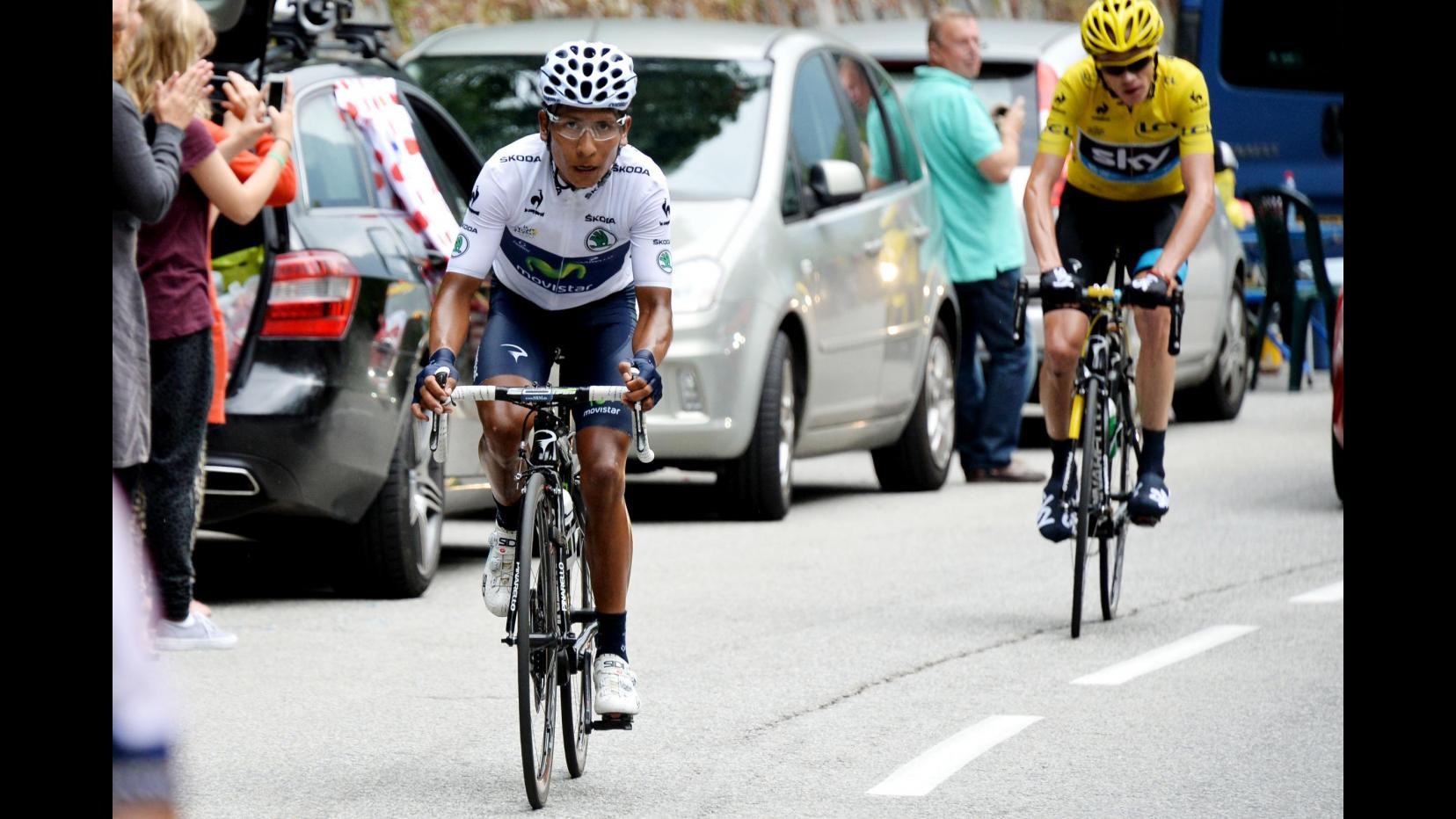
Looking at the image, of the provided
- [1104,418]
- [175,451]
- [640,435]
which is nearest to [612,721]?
[640,435]

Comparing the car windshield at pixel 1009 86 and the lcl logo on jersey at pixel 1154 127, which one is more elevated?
the lcl logo on jersey at pixel 1154 127

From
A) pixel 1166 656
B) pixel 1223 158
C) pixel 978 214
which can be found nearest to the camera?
pixel 1166 656

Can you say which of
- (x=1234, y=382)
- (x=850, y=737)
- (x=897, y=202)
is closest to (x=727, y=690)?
(x=850, y=737)

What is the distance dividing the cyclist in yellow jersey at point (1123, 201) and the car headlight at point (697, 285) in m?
2.03

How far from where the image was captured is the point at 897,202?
12.5 m

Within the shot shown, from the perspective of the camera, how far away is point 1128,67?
8.43m

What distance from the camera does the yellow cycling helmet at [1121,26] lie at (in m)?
8.35

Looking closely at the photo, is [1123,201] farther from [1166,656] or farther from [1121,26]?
[1166,656]

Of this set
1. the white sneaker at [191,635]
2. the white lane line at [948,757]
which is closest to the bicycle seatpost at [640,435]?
the white lane line at [948,757]

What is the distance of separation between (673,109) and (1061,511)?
150 inches

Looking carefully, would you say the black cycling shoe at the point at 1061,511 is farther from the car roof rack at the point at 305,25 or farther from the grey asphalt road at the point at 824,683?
the car roof rack at the point at 305,25

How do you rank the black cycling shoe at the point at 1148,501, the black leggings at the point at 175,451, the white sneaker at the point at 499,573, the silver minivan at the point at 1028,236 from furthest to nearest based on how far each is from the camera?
the silver minivan at the point at 1028,236 → the black cycling shoe at the point at 1148,501 → the black leggings at the point at 175,451 → the white sneaker at the point at 499,573
